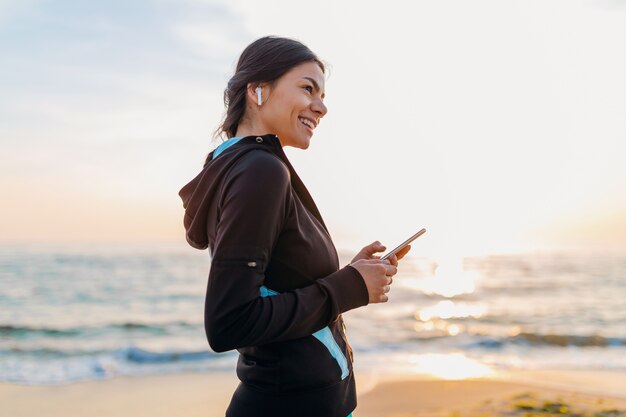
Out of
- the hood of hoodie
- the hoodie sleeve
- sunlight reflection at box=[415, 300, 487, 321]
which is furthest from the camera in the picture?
sunlight reflection at box=[415, 300, 487, 321]

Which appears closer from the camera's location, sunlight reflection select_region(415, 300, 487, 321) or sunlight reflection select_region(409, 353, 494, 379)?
sunlight reflection select_region(409, 353, 494, 379)

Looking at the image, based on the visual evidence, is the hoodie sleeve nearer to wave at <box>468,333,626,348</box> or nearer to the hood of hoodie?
the hood of hoodie

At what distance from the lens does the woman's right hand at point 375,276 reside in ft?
5.00

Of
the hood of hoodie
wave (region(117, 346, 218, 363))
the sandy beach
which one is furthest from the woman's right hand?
wave (region(117, 346, 218, 363))

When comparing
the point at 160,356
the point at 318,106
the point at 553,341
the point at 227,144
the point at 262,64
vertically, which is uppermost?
the point at 262,64

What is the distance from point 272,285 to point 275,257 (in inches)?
2.7

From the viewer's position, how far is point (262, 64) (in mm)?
1708

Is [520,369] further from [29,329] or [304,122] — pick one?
[29,329]

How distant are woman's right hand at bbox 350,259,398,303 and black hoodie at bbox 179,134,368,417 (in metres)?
0.02

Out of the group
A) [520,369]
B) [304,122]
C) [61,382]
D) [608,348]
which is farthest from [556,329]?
[304,122]

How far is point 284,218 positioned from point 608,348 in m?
10.2

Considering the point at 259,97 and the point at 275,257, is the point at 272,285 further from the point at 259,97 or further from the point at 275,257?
the point at 259,97

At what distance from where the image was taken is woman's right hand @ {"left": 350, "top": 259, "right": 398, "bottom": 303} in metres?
1.53

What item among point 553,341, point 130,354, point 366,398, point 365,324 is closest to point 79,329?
point 130,354
